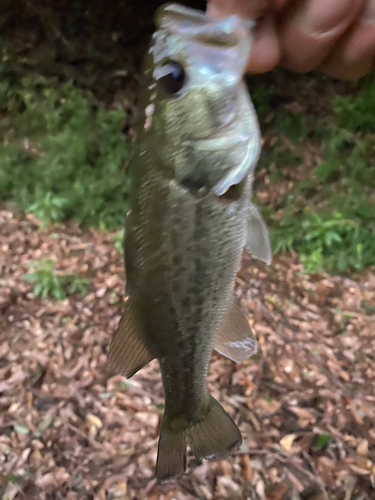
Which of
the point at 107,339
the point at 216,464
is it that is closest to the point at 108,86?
the point at 107,339

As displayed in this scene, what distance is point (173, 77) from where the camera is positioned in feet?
2.53

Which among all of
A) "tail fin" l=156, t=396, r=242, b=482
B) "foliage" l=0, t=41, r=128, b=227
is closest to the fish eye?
"tail fin" l=156, t=396, r=242, b=482

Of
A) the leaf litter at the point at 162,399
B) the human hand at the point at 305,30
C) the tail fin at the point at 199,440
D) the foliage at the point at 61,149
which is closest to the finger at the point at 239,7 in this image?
the human hand at the point at 305,30

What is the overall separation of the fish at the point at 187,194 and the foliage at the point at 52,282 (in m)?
1.98

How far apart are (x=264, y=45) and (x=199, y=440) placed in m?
1.10

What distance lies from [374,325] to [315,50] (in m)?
2.39

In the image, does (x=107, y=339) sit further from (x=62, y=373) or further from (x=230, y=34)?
(x=230, y=34)

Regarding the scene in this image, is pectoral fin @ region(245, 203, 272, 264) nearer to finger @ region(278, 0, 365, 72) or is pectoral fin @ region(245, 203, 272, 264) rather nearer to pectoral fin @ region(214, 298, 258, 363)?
pectoral fin @ region(214, 298, 258, 363)

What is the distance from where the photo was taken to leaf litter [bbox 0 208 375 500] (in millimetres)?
2072

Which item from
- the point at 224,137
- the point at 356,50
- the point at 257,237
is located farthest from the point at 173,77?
the point at 356,50

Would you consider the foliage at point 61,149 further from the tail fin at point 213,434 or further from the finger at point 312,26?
the finger at point 312,26

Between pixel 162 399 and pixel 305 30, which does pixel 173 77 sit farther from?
pixel 162 399

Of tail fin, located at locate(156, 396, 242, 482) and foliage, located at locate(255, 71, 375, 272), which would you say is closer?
tail fin, located at locate(156, 396, 242, 482)

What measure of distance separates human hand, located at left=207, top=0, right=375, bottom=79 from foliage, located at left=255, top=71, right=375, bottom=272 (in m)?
2.39
